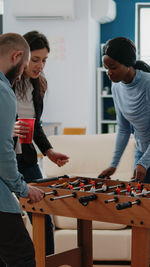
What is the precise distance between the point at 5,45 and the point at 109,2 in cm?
594

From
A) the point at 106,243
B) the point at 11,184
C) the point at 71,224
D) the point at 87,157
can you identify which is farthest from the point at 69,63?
the point at 11,184

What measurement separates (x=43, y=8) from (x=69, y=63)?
0.96m

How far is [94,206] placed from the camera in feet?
7.36

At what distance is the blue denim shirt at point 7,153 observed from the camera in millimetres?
1829

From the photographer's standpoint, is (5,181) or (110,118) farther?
(110,118)

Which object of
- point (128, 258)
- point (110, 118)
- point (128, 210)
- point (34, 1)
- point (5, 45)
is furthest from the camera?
point (110, 118)

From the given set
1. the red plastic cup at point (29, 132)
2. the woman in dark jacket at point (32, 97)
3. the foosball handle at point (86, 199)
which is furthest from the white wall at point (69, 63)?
the foosball handle at point (86, 199)

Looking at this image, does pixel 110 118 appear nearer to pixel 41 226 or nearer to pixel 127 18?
pixel 127 18

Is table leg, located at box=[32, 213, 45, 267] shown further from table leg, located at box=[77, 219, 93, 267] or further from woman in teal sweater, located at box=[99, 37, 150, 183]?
woman in teal sweater, located at box=[99, 37, 150, 183]

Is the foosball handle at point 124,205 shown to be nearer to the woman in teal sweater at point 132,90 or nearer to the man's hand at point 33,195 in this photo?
the man's hand at point 33,195

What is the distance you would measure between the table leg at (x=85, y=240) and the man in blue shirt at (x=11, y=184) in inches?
36.7

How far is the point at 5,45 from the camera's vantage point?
6.34ft

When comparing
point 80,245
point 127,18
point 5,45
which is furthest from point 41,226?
point 127,18

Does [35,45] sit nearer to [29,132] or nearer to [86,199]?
[29,132]
